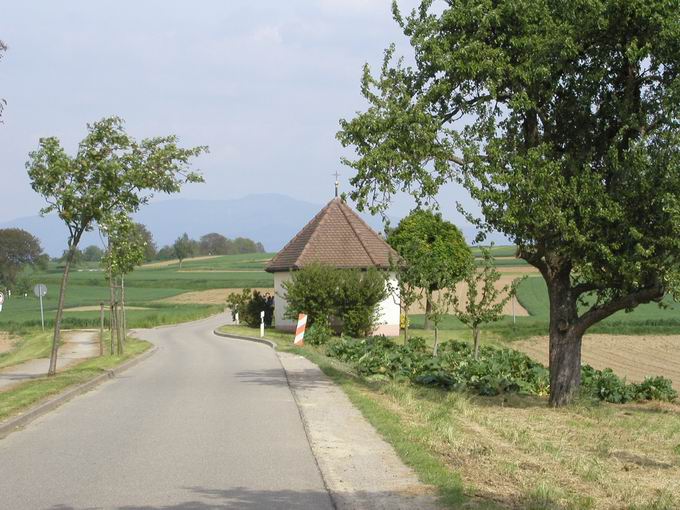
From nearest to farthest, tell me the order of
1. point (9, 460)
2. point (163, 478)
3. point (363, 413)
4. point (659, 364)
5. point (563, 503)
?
point (563, 503) < point (163, 478) < point (9, 460) < point (363, 413) < point (659, 364)

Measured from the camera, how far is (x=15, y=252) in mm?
113625

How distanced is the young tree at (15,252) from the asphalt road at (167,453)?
9546cm

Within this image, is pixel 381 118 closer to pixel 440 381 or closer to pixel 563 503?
pixel 440 381

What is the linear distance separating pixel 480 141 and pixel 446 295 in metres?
13.1

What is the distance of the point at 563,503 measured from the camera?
319 inches

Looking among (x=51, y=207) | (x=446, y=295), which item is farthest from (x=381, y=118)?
(x=446, y=295)

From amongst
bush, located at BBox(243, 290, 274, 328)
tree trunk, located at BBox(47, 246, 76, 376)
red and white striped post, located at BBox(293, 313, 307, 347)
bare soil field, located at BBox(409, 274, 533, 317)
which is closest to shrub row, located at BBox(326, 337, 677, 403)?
tree trunk, located at BBox(47, 246, 76, 376)

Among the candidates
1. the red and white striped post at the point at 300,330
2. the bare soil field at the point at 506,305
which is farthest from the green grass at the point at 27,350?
the bare soil field at the point at 506,305

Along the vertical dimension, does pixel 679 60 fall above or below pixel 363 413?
above

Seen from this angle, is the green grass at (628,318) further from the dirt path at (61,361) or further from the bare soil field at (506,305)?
the dirt path at (61,361)

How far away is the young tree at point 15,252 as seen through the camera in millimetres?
110438

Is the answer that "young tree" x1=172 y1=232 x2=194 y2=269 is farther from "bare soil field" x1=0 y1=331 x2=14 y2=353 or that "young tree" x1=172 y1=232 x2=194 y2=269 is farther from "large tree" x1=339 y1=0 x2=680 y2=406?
"large tree" x1=339 y1=0 x2=680 y2=406

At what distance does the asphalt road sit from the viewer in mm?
8586

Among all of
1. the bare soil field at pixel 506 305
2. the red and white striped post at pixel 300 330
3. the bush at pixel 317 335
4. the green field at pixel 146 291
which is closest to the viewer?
the red and white striped post at pixel 300 330
